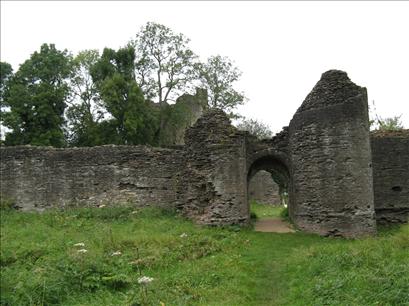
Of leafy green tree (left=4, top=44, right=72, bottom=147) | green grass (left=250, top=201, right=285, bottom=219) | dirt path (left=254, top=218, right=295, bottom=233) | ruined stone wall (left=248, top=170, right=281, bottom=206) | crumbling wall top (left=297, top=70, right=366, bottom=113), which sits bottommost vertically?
dirt path (left=254, top=218, right=295, bottom=233)

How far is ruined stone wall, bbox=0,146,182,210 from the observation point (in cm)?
1873

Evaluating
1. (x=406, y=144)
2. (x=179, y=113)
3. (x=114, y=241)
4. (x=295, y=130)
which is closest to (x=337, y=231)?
(x=295, y=130)

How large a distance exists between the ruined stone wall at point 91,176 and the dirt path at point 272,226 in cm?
368

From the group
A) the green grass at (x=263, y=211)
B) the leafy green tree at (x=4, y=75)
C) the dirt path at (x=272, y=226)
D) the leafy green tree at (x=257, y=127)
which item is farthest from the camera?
the leafy green tree at (x=257, y=127)

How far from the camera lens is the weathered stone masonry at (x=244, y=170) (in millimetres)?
15398

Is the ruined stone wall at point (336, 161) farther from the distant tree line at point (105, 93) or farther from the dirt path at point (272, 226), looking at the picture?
the distant tree line at point (105, 93)

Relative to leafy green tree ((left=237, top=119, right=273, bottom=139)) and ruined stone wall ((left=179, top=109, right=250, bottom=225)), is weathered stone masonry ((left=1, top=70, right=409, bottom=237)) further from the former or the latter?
leafy green tree ((left=237, top=119, right=273, bottom=139))

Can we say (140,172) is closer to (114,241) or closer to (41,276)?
(114,241)

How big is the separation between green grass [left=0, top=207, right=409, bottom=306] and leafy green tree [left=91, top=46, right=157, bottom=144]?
18094 millimetres

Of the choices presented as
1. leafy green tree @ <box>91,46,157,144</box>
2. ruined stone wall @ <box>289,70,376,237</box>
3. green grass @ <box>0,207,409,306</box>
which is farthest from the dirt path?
leafy green tree @ <box>91,46,157,144</box>

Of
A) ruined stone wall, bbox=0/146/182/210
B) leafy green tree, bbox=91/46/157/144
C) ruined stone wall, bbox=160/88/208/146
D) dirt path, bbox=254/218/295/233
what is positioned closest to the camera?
dirt path, bbox=254/218/295/233

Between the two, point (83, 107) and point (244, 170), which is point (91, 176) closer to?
point (244, 170)

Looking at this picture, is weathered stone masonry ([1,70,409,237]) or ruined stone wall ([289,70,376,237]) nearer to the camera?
ruined stone wall ([289,70,376,237])

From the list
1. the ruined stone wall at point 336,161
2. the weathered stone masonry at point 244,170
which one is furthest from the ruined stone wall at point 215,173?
the ruined stone wall at point 336,161
